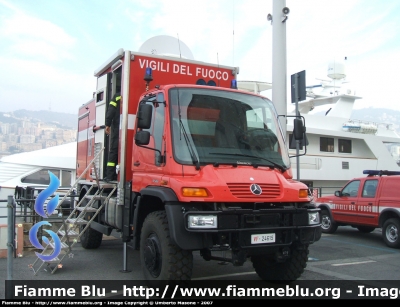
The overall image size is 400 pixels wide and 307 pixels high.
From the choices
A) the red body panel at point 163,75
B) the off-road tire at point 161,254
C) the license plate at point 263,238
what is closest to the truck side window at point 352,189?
the red body panel at point 163,75

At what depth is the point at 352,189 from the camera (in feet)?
37.4

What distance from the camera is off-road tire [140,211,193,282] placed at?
16.0ft

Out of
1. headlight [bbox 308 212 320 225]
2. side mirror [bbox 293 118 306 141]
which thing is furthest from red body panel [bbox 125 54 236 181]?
headlight [bbox 308 212 320 225]

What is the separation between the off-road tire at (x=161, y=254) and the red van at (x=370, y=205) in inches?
259

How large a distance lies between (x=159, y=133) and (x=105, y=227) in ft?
8.58

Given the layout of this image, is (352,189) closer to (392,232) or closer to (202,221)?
(392,232)

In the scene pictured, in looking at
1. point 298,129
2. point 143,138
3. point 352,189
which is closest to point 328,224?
point 352,189

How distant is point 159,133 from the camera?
5609mm

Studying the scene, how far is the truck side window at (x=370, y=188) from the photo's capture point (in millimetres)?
10562

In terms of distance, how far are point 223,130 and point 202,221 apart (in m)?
1.49

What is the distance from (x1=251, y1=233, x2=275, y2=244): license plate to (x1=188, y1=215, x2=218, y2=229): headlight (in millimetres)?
530

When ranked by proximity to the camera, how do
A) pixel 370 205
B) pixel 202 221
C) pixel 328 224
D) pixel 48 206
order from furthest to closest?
pixel 328 224 → pixel 370 205 → pixel 48 206 → pixel 202 221

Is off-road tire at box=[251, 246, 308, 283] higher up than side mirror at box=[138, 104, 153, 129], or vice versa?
side mirror at box=[138, 104, 153, 129]

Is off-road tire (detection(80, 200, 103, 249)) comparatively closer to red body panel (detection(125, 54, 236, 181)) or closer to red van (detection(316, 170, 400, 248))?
red body panel (detection(125, 54, 236, 181))
